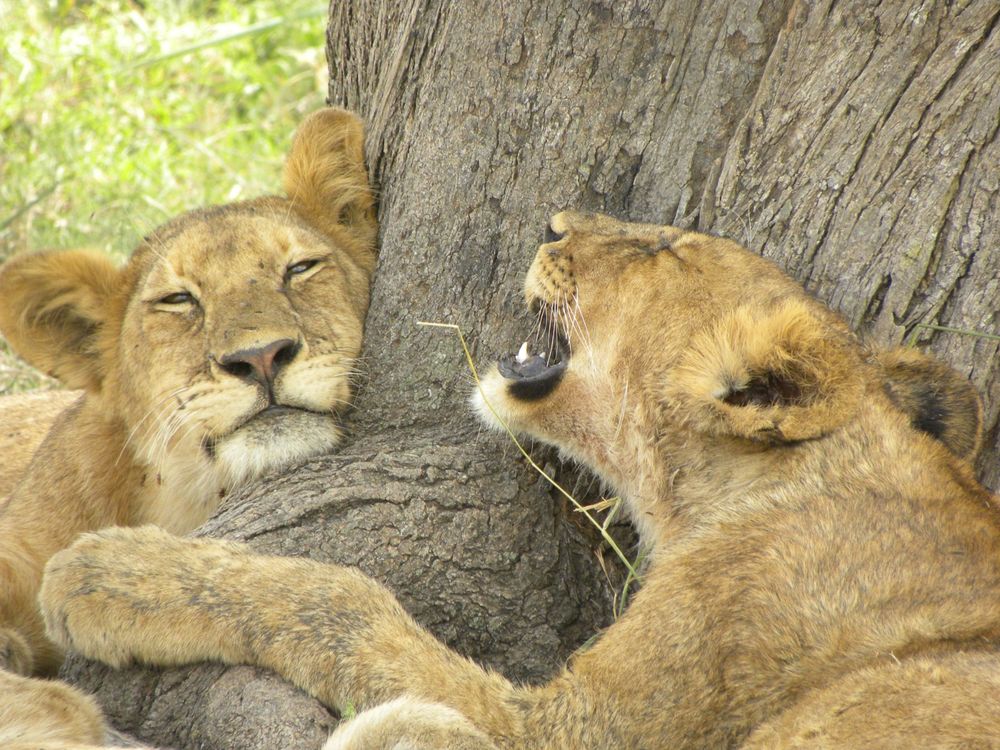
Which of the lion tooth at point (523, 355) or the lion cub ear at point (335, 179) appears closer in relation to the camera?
the lion tooth at point (523, 355)

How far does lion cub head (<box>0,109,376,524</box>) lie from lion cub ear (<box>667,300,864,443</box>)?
1.24m

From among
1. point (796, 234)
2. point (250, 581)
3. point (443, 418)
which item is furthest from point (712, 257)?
point (250, 581)

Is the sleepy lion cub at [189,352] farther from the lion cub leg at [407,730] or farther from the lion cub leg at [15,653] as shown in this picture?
the lion cub leg at [407,730]

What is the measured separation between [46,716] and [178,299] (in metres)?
1.53

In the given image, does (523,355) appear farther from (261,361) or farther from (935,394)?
(935,394)

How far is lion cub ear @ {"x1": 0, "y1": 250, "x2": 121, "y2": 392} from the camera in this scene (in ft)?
13.8

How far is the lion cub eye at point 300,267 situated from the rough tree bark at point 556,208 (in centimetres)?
31

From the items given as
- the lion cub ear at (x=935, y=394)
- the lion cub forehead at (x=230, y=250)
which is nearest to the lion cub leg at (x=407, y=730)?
the lion cub ear at (x=935, y=394)

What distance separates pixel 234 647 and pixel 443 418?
1050 mm

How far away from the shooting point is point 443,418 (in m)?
3.95

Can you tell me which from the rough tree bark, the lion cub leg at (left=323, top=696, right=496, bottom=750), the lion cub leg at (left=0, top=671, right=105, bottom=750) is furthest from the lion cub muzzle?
the lion cub leg at (left=323, top=696, right=496, bottom=750)

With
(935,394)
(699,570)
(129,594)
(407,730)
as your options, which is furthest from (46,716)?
(935,394)

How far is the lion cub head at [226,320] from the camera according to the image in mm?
3834

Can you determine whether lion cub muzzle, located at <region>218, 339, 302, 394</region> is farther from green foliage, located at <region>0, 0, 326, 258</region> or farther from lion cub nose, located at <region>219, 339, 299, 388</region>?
green foliage, located at <region>0, 0, 326, 258</region>
